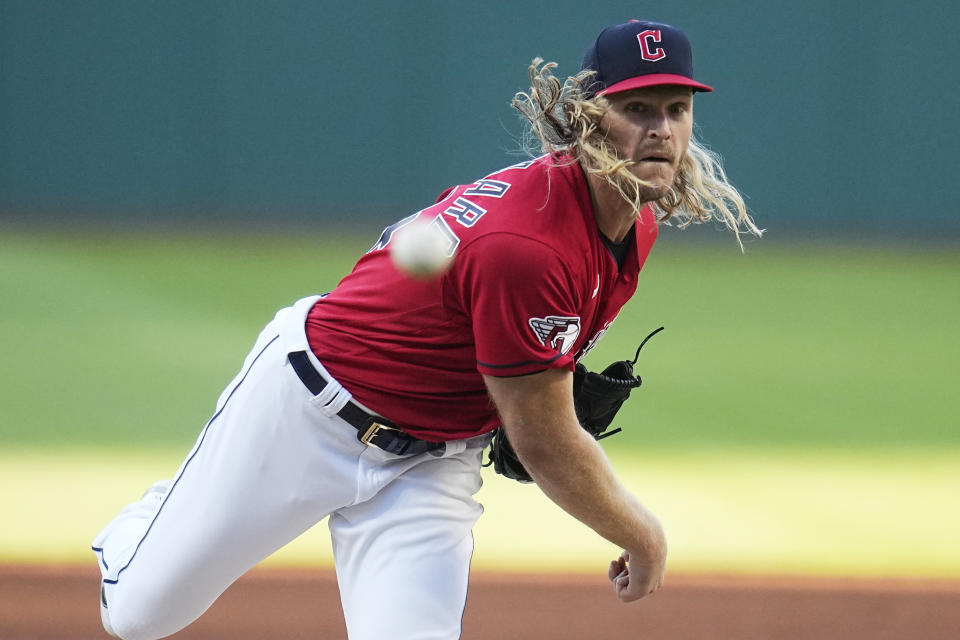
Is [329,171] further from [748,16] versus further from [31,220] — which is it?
[748,16]

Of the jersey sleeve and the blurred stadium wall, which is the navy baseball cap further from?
the blurred stadium wall

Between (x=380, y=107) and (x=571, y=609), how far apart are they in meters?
7.11

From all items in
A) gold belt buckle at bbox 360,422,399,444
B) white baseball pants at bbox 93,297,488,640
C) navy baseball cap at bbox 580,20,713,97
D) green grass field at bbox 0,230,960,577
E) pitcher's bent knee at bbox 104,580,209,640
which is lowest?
green grass field at bbox 0,230,960,577

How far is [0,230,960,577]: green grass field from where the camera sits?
4488 mm

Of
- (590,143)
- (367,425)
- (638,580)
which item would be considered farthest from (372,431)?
(590,143)

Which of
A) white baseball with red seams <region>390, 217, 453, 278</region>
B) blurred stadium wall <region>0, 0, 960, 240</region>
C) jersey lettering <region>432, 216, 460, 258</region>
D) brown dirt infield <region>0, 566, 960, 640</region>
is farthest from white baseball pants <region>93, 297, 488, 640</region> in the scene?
blurred stadium wall <region>0, 0, 960, 240</region>

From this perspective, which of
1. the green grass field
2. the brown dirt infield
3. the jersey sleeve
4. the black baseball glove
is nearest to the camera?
the jersey sleeve

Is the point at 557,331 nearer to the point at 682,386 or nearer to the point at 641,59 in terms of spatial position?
the point at 641,59

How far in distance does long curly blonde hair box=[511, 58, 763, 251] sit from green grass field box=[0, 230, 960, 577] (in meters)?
2.08

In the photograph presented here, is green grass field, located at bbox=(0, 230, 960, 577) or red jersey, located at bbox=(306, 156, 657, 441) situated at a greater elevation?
red jersey, located at bbox=(306, 156, 657, 441)

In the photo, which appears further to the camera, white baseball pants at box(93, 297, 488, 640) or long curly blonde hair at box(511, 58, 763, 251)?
white baseball pants at box(93, 297, 488, 640)

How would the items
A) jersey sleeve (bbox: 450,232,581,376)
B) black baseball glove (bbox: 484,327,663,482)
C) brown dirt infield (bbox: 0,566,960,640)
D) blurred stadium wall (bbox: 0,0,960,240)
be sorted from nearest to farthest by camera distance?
jersey sleeve (bbox: 450,232,581,376), black baseball glove (bbox: 484,327,663,482), brown dirt infield (bbox: 0,566,960,640), blurred stadium wall (bbox: 0,0,960,240)

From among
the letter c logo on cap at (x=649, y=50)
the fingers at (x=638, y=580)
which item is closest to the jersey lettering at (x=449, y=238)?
the letter c logo on cap at (x=649, y=50)

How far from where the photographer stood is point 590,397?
2.62 m
